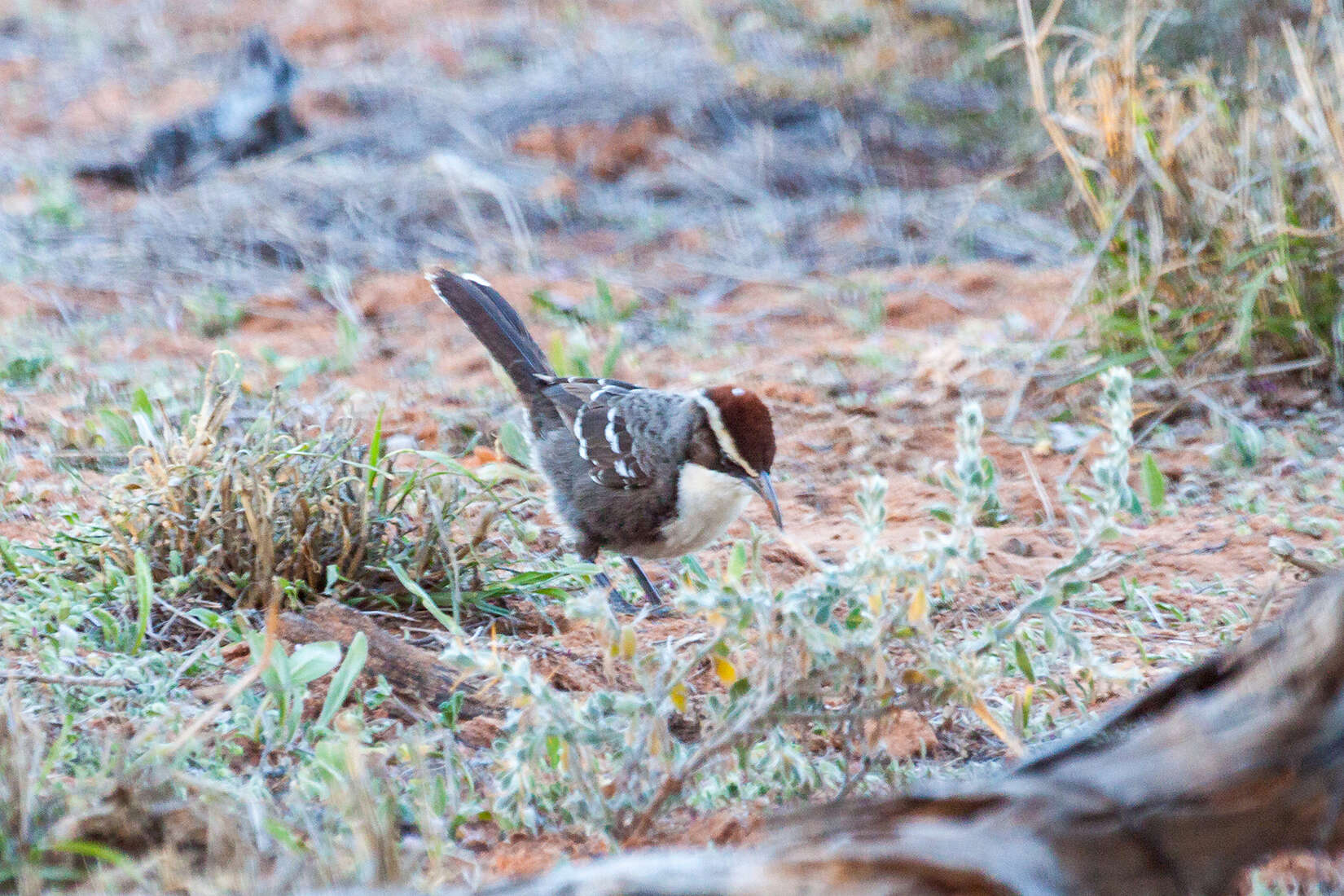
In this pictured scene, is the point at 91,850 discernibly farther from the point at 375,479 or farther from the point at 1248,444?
the point at 1248,444

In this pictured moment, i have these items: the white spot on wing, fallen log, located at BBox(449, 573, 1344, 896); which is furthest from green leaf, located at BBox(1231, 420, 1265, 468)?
fallen log, located at BBox(449, 573, 1344, 896)

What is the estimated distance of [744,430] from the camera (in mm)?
4367

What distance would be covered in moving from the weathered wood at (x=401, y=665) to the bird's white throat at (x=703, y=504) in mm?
1193

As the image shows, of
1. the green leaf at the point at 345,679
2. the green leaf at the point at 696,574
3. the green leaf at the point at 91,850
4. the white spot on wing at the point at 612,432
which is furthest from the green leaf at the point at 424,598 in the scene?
the green leaf at the point at 91,850

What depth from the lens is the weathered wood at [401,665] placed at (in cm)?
343

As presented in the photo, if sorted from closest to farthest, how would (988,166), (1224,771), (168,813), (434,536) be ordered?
(1224,771), (168,813), (434,536), (988,166)

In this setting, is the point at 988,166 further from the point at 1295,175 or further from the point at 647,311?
the point at 1295,175

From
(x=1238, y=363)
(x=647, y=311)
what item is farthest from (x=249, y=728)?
(x=647, y=311)

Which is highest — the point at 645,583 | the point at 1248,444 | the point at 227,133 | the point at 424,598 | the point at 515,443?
the point at 227,133

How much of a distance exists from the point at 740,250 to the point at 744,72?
2588 millimetres

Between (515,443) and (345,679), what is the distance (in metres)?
2.46

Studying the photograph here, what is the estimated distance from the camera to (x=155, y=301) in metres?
8.07

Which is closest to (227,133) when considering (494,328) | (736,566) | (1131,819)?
(494,328)

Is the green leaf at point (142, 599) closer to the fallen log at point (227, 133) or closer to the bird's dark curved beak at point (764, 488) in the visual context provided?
the bird's dark curved beak at point (764, 488)
